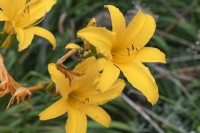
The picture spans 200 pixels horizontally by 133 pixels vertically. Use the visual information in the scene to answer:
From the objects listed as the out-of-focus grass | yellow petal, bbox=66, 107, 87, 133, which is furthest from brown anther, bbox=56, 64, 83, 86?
the out-of-focus grass

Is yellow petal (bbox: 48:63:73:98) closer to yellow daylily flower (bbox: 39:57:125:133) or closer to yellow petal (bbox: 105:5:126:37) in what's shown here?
yellow daylily flower (bbox: 39:57:125:133)

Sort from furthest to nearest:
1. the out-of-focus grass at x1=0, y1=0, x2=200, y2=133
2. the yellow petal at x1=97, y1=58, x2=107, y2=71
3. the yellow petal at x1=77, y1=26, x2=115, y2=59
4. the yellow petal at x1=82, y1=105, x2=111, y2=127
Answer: the out-of-focus grass at x1=0, y1=0, x2=200, y2=133, the yellow petal at x1=82, y1=105, x2=111, y2=127, the yellow petal at x1=97, y1=58, x2=107, y2=71, the yellow petal at x1=77, y1=26, x2=115, y2=59

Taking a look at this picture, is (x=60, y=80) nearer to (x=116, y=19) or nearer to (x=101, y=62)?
(x=101, y=62)

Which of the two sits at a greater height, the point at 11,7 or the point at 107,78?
the point at 11,7

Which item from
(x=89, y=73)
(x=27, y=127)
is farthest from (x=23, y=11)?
(x=27, y=127)

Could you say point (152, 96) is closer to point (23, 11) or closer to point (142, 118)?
point (23, 11)

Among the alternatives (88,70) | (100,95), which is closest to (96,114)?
(100,95)
